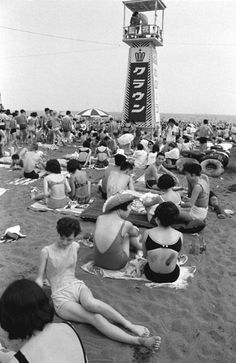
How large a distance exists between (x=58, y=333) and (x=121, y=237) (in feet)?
6.15

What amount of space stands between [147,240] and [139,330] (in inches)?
36.5

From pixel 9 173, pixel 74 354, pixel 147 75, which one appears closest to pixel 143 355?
pixel 74 354

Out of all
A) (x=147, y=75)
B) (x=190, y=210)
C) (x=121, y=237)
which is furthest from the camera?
(x=147, y=75)

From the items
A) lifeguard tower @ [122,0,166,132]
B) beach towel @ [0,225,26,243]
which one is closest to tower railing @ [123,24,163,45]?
lifeguard tower @ [122,0,166,132]

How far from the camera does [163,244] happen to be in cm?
331

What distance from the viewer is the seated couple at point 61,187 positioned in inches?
224

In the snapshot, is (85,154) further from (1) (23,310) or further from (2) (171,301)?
(1) (23,310)

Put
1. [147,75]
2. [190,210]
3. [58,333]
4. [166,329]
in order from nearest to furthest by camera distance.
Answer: [58,333] → [166,329] → [190,210] → [147,75]

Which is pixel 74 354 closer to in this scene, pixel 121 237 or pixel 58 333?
pixel 58 333

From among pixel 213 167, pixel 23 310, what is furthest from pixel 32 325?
pixel 213 167

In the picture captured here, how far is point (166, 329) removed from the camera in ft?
9.42

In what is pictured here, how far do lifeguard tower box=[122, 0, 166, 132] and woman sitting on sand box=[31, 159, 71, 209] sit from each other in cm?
1313

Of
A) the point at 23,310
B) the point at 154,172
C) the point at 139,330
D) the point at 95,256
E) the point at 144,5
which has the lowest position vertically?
the point at 139,330

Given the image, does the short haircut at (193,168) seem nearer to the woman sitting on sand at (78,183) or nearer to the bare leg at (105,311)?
the woman sitting on sand at (78,183)
